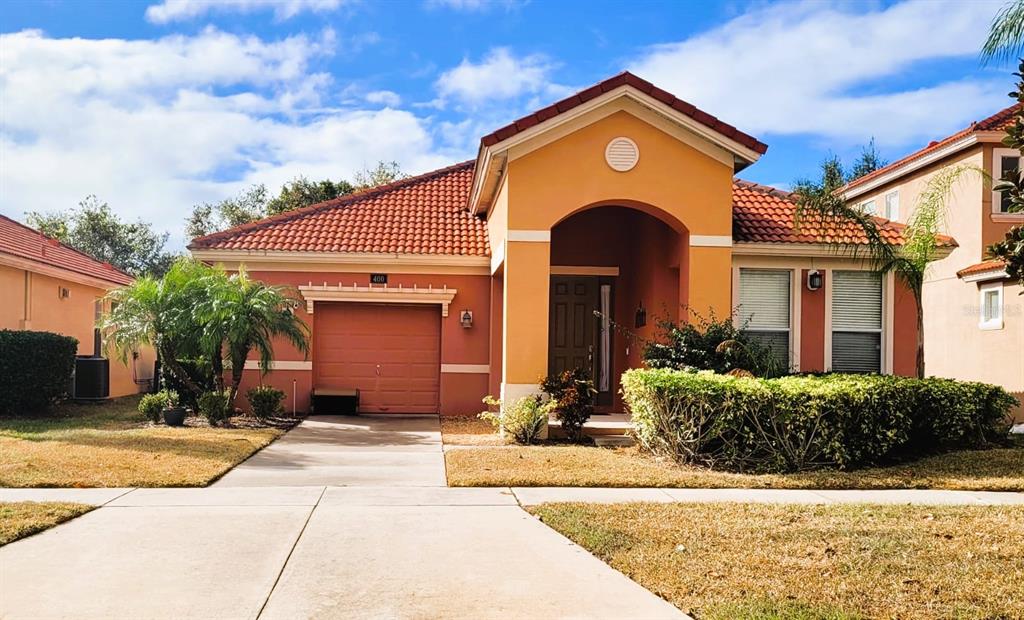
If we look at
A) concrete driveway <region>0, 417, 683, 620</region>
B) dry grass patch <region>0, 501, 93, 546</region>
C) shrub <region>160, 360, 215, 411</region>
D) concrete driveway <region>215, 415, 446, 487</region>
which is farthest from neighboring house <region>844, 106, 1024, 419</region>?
dry grass patch <region>0, 501, 93, 546</region>

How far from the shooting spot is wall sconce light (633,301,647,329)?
50.1ft

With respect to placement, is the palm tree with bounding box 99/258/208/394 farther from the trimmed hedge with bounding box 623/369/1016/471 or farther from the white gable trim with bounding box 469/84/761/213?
the trimmed hedge with bounding box 623/369/1016/471

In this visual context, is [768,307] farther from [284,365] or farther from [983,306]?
[983,306]

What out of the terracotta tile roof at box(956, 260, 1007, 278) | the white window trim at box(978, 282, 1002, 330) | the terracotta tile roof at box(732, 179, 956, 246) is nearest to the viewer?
the terracotta tile roof at box(732, 179, 956, 246)

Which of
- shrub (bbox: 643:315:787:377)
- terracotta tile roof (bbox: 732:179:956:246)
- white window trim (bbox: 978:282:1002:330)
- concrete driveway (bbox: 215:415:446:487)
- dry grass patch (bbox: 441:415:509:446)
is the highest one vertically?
terracotta tile roof (bbox: 732:179:956:246)

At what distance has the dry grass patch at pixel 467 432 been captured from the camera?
41.1 feet

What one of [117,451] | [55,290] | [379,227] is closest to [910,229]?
[379,227]

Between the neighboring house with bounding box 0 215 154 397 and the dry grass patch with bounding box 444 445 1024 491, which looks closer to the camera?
the dry grass patch with bounding box 444 445 1024 491

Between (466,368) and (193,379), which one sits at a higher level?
(466,368)

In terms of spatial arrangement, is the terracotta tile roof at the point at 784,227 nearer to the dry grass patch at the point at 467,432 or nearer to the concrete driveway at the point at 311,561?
the dry grass patch at the point at 467,432

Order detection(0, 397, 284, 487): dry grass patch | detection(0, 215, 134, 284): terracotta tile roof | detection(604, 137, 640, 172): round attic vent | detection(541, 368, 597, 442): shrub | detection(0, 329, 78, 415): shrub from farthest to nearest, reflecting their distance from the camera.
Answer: detection(0, 215, 134, 284): terracotta tile roof, detection(0, 329, 78, 415): shrub, detection(604, 137, 640, 172): round attic vent, detection(541, 368, 597, 442): shrub, detection(0, 397, 284, 487): dry grass patch

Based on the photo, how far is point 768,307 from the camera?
15.0 metres

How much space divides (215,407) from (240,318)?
1753 mm

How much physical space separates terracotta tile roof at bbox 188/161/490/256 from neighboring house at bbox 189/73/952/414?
55 millimetres
